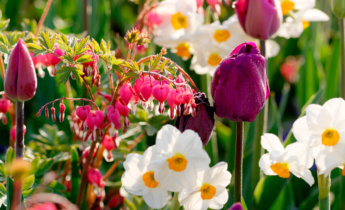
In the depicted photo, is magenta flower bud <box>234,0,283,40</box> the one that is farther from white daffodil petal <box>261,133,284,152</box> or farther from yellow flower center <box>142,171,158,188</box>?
yellow flower center <box>142,171,158,188</box>

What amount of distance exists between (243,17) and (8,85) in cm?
59

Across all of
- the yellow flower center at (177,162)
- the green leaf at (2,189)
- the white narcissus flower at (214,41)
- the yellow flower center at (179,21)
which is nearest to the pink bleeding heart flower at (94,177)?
the green leaf at (2,189)

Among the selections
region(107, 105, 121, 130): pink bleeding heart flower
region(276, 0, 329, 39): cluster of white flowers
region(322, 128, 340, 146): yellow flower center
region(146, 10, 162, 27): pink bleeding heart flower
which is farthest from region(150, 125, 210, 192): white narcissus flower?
region(146, 10, 162, 27): pink bleeding heart flower

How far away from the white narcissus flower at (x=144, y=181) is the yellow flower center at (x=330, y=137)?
0.30 m

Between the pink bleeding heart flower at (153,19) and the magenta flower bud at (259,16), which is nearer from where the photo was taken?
the magenta flower bud at (259,16)

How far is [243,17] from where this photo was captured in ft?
4.06

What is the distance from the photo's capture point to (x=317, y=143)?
971 mm

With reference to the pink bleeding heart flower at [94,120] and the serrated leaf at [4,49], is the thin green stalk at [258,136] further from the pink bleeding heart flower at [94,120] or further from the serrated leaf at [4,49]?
the serrated leaf at [4,49]

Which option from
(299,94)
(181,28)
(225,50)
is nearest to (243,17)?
(225,50)

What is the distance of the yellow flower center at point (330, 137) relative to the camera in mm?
961

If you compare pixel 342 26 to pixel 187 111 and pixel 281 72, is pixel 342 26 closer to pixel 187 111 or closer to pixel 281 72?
pixel 187 111

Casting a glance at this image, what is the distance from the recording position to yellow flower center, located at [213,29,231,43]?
1573 millimetres

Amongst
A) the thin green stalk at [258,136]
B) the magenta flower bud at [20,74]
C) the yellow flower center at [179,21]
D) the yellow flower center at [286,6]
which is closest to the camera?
the magenta flower bud at [20,74]

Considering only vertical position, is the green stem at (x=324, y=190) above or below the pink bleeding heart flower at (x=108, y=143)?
below
